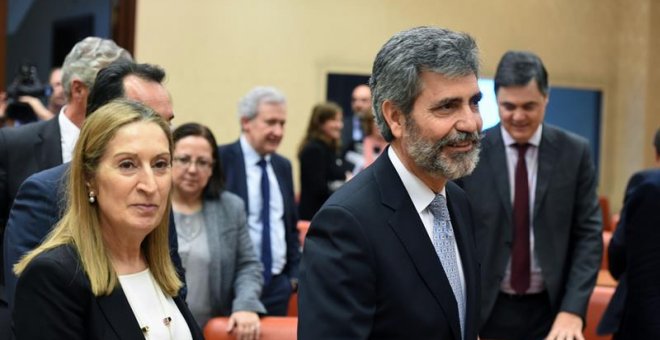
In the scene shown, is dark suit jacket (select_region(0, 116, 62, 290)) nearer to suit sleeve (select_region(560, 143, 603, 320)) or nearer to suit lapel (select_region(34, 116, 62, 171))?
suit lapel (select_region(34, 116, 62, 171))

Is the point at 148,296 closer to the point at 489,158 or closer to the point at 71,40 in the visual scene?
the point at 489,158

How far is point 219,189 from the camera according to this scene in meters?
4.02

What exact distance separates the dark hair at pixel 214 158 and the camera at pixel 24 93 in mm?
1606

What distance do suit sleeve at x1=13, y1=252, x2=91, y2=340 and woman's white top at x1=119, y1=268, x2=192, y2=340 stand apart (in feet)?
0.56

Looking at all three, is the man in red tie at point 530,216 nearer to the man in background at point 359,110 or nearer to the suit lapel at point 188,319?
the suit lapel at point 188,319

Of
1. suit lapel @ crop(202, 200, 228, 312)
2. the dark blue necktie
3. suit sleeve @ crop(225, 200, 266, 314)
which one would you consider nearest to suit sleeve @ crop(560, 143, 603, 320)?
suit sleeve @ crop(225, 200, 266, 314)

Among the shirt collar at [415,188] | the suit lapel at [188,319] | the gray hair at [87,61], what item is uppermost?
the gray hair at [87,61]

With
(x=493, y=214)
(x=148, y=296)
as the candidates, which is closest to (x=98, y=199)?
(x=148, y=296)

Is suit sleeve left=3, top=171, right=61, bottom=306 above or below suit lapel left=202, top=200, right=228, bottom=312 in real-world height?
above

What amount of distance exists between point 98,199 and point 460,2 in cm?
771

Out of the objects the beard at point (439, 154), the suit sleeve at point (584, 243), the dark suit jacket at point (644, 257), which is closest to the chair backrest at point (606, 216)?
the suit sleeve at point (584, 243)

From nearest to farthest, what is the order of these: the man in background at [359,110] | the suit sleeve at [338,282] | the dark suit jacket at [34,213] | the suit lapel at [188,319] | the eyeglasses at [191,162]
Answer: the suit sleeve at [338,282] < the suit lapel at [188,319] < the dark suit jacket at [34,213] < the eyeglasses at [191,162] < the man in background at [359,110]

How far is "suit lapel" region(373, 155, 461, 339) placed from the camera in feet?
6.25

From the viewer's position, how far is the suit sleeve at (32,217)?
2326 millimetres
